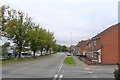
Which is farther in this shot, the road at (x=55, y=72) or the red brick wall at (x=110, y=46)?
the red brick wall at (x=110, y=46)

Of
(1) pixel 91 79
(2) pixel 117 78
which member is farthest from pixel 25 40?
(2) pixel 117 78

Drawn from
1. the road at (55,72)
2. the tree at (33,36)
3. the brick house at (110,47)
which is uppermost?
the tree at (33,36)

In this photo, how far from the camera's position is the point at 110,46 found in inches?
2062

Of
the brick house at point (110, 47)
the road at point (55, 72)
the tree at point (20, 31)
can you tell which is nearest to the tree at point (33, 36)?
the tree at point (20, 31)

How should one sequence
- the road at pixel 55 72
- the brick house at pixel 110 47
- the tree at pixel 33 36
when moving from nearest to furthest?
the road at pixel 55 72
the brick house at pixel 110 47
the tree at pixel 33 36

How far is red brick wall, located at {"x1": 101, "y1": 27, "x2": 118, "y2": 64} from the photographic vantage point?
169ft

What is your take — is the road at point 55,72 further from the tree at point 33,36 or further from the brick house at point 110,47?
the tree at point 33,36

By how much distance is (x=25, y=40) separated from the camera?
236ft

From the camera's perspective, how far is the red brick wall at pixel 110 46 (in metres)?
51.7

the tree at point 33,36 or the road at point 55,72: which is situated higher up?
the tree at point 33,36

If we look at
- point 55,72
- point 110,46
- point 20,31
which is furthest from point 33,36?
point 55,72

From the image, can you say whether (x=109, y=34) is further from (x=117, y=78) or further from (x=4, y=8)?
(x=117, y=78)

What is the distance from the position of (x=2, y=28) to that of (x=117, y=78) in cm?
4036

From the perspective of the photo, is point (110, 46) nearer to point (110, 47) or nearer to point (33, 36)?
point (110, 47)
